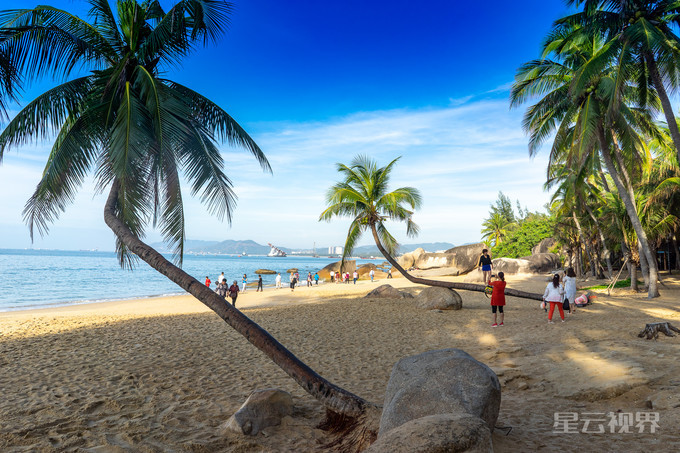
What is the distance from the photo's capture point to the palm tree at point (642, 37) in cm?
1088

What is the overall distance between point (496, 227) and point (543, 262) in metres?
23.8

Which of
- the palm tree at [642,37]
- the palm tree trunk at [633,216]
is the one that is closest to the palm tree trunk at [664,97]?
the palm tree at [642,37]

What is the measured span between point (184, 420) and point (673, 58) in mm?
15560

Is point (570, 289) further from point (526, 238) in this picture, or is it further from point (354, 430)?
point (526, 238)

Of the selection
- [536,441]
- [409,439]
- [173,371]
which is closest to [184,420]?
[173,371]

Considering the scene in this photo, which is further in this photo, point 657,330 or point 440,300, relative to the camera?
point 440,300

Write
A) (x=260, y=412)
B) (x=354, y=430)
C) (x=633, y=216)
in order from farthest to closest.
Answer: (x=633, y=216), (x=260, y=412), (x=354, y=430)

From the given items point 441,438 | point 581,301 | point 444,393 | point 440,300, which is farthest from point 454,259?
point 441,438

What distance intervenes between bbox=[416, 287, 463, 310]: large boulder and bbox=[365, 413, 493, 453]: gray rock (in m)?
11.7

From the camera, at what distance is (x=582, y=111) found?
46.3 ft

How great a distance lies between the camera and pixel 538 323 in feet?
33.9

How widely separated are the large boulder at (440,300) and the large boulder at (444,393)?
10.3 m

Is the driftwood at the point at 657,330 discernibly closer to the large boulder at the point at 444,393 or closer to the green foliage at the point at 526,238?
the large boulder at the point at 444,393

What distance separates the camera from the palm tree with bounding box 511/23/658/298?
1323cm
